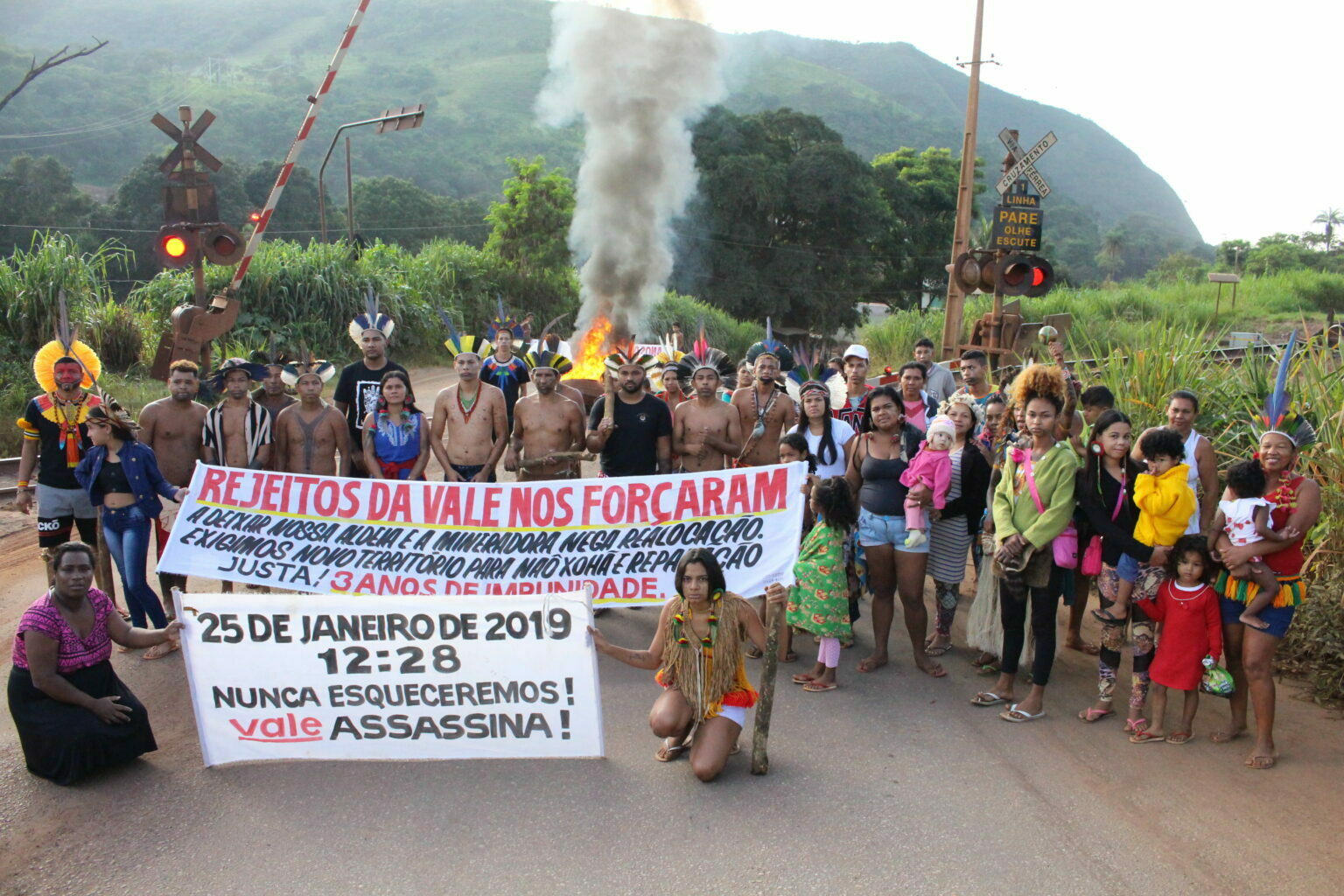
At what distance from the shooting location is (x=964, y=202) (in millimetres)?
14625

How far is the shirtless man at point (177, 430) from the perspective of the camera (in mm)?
7176

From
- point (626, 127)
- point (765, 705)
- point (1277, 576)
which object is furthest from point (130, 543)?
point (626, 127)

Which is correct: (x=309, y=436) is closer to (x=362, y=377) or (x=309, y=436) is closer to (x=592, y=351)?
(x=362, y=377)

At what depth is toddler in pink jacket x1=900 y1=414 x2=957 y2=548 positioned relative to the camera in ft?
19.7

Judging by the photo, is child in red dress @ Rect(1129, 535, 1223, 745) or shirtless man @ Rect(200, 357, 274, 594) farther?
shirtless man @ Rect(200, 357, 274, 594)

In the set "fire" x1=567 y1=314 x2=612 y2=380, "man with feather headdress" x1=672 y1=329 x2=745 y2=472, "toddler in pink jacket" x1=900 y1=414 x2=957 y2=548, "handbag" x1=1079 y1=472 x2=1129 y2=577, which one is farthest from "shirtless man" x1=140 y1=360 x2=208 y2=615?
"fire" x1=567 y1=314 x2=612 y2=380

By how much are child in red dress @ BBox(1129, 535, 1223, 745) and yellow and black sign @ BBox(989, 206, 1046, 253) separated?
6269mm

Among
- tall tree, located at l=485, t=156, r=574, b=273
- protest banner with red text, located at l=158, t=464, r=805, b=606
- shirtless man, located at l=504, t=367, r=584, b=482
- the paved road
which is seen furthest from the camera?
tall tree, located at l=485, t=156, r=574, b=273

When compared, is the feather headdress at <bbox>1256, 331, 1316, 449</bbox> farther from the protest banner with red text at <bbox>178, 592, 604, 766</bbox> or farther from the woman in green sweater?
the protest banner with red text at <bbox>178, 592, 604, 766</bbox>

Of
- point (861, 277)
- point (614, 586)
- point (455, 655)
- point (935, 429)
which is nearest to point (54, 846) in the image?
point (455, 655)

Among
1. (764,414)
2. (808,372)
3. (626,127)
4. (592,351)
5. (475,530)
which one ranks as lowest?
(592,351)

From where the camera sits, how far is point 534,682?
16.2ft

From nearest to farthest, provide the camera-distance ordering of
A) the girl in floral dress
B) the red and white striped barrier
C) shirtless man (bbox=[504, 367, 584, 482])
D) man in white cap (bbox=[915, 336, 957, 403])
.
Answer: the girl in floral dress → shirtless man (bbox=[504, 367, 584, 482]) → man in white cap (bbox=[915, 336, 957, 403]) → the red and white striped barrier

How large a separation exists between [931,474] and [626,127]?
22.5 m
